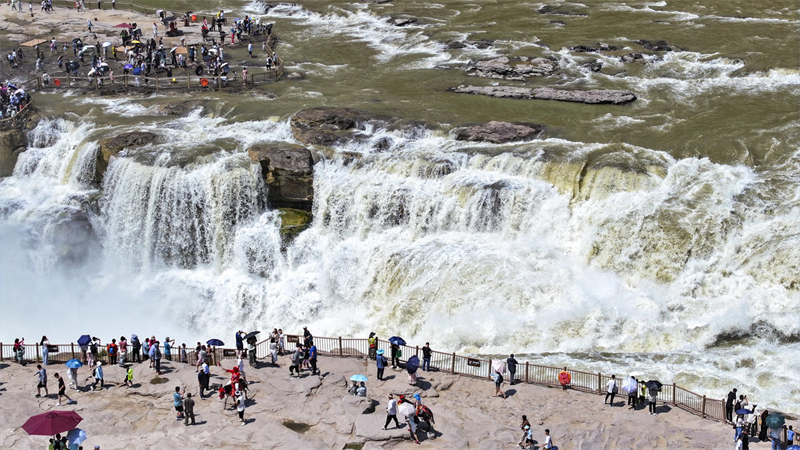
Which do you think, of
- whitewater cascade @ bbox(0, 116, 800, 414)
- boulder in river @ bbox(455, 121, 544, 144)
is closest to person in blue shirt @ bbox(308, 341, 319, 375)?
whitewater cascade @ bbox(0, 116, 800, 414)

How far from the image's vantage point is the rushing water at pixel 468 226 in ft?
99.1

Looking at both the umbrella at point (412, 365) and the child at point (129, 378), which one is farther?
the child at point (129, 378)

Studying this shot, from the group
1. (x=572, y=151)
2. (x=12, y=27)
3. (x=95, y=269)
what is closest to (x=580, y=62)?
(x=572, y=151)

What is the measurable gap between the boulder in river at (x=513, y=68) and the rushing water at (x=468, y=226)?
1093 millimetres

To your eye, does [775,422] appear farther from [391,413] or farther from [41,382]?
[41,382]

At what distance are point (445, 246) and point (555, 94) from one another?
14372 mm

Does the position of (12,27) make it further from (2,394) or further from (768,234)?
(768,234)

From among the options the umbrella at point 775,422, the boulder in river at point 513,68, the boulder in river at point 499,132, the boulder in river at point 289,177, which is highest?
the boulder in river at point 513,68

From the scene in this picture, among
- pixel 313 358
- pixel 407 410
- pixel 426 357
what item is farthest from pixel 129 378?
pixel 407 410

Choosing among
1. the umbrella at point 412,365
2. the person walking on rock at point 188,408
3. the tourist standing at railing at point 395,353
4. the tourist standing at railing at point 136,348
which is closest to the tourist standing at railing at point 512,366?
the umbrella at point 412,365

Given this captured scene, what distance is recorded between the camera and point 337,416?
79.5ft

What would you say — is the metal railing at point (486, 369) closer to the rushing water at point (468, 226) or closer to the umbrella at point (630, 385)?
the umbrella at point (630, 385)

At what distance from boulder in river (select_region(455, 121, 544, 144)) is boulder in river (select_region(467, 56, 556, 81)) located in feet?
30.8

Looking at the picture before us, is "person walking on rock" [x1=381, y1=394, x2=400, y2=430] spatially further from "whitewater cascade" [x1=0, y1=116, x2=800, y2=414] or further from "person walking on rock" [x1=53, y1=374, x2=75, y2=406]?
"person walking on rock" [x1=53, y1=374, x2=75, y2=406]
